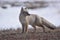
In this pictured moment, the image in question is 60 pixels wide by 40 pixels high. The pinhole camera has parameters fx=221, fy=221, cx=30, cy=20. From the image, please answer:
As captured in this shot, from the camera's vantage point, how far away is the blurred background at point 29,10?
5.74 metres

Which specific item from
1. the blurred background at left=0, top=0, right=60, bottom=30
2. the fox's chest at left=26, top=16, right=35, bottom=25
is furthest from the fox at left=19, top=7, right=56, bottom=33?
the blurred background at left=0, top=0, right=60, bottom=30

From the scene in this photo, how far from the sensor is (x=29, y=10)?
A: 5961mm

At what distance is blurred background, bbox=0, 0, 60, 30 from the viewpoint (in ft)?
18.8

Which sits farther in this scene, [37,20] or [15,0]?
[15,0]

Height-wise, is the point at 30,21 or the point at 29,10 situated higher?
the point at 29,10

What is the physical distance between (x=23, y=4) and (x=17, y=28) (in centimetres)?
93

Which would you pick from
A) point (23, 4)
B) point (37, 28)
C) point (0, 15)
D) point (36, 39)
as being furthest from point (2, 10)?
point (36, 39)

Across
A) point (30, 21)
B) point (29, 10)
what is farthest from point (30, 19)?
point (29, 10)

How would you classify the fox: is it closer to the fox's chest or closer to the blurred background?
the fox's chest

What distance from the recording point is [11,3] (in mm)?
6105

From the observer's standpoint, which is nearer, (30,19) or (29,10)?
(30,19)

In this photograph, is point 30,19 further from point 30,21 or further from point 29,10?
point 29,10

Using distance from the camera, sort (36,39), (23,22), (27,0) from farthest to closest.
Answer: (27,0) → (23,22) → (36,39)

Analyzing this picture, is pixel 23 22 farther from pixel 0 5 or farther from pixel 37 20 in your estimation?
pixel 0 5
